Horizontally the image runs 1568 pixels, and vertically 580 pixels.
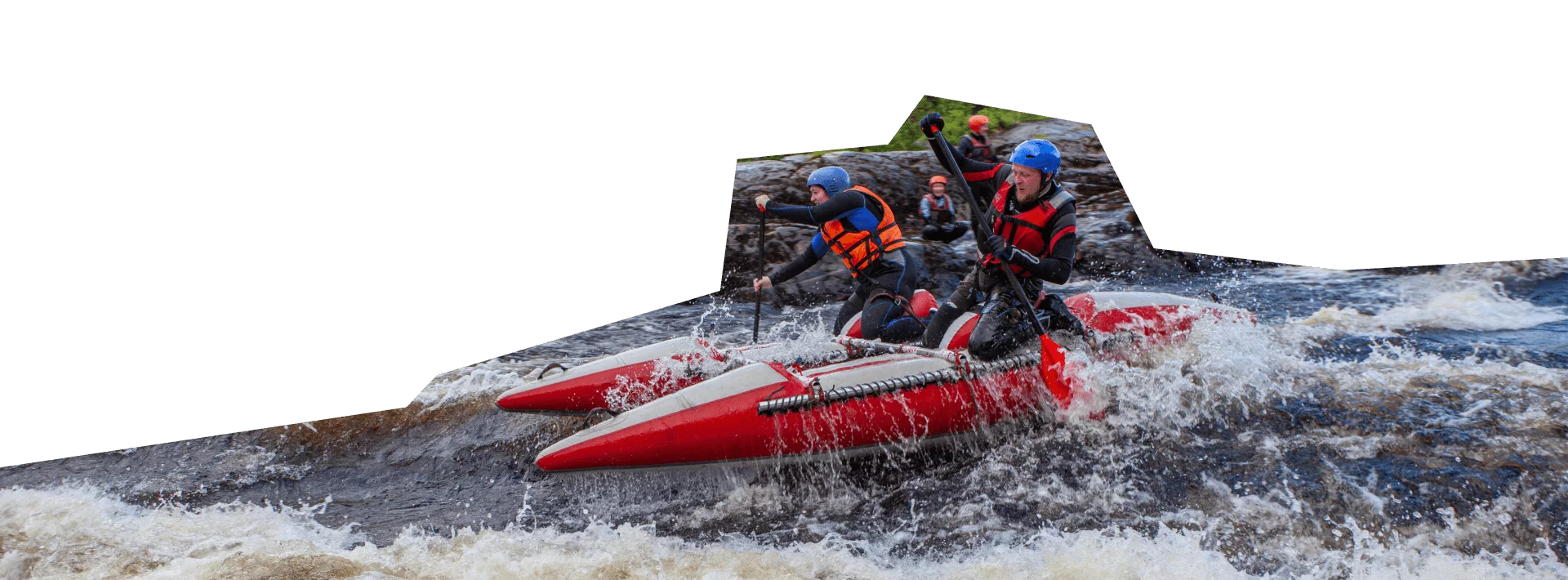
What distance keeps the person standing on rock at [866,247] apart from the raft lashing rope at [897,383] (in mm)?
935

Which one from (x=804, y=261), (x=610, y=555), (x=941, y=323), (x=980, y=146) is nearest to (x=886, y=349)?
(x=941, y=323)

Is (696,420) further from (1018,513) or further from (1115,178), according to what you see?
(1115,178)

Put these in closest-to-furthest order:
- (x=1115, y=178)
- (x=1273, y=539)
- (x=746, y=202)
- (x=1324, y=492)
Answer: (x=1273, y=539) → (x=1324, y=492) → (x=746, y=202) → (x=1115, y=178)

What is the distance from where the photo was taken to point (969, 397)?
5328mm

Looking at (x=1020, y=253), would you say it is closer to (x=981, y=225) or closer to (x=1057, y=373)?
(x=981, y=225)

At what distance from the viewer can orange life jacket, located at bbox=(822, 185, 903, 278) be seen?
646cm

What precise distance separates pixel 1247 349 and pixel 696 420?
141 inches

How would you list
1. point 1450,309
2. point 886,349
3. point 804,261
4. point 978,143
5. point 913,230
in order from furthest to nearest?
point 913,230, point 978,143, point 1450,309, point 804,261, point 886,349

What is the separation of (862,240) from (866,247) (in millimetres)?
54

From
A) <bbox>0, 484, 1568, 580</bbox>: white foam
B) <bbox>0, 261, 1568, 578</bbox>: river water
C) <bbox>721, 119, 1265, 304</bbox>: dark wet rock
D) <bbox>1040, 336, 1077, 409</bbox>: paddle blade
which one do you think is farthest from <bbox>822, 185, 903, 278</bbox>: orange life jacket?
<bbox>721, 119, 1265, 304</bbox>: dark wet rock

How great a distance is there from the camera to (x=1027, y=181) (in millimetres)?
5590

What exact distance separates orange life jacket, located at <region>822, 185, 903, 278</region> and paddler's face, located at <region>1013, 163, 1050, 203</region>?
1.04m

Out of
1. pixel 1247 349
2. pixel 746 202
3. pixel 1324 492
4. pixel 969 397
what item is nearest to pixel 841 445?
pixel 969 397

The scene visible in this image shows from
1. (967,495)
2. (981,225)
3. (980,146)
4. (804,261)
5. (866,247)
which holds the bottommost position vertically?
(967,495)
